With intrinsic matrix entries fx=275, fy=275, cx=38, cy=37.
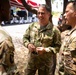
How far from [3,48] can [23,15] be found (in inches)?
1012

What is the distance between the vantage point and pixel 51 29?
4672mm

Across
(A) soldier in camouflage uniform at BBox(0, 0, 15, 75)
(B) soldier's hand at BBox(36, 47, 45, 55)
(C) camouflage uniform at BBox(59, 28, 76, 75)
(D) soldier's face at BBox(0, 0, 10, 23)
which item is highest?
(D) soldier's face at BBox(0, 0, 10, 23)

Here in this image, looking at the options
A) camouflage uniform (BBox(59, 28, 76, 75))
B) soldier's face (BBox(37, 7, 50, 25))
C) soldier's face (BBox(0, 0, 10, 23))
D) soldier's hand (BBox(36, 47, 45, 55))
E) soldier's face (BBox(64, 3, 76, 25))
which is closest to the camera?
soldier's face (BBox(0, 0, 10, 23))

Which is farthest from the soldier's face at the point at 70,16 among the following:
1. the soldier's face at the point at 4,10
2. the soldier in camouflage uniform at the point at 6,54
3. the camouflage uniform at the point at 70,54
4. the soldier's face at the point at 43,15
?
the soldier's face at the point at 43,15

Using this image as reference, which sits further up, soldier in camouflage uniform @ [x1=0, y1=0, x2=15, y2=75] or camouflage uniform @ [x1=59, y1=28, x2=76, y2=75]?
soldier in camouflage uniform @ [x1=0, y1=0, x2=15, y2=75]

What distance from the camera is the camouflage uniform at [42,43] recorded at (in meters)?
4.61

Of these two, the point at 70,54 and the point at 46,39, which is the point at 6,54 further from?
the point at 46,39

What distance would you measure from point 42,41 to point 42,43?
35 mm

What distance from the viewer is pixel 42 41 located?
4605 mm

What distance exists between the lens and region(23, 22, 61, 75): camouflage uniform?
15.1ft

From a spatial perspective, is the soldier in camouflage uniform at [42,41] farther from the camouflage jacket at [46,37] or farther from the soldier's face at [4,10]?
the soldier's face at [4,10]

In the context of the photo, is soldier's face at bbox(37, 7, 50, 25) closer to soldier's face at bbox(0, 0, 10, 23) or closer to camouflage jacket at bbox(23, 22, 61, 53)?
camouflage jacket at bbox(23, 22, 61, 53)

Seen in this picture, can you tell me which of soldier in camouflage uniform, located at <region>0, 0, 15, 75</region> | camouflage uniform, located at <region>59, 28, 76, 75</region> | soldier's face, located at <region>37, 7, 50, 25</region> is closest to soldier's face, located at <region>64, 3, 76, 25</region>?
camouflage uniform, located at <region>59, 28, 76, 75</region>

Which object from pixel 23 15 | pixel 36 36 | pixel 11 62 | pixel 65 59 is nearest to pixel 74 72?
pixel 65 59
